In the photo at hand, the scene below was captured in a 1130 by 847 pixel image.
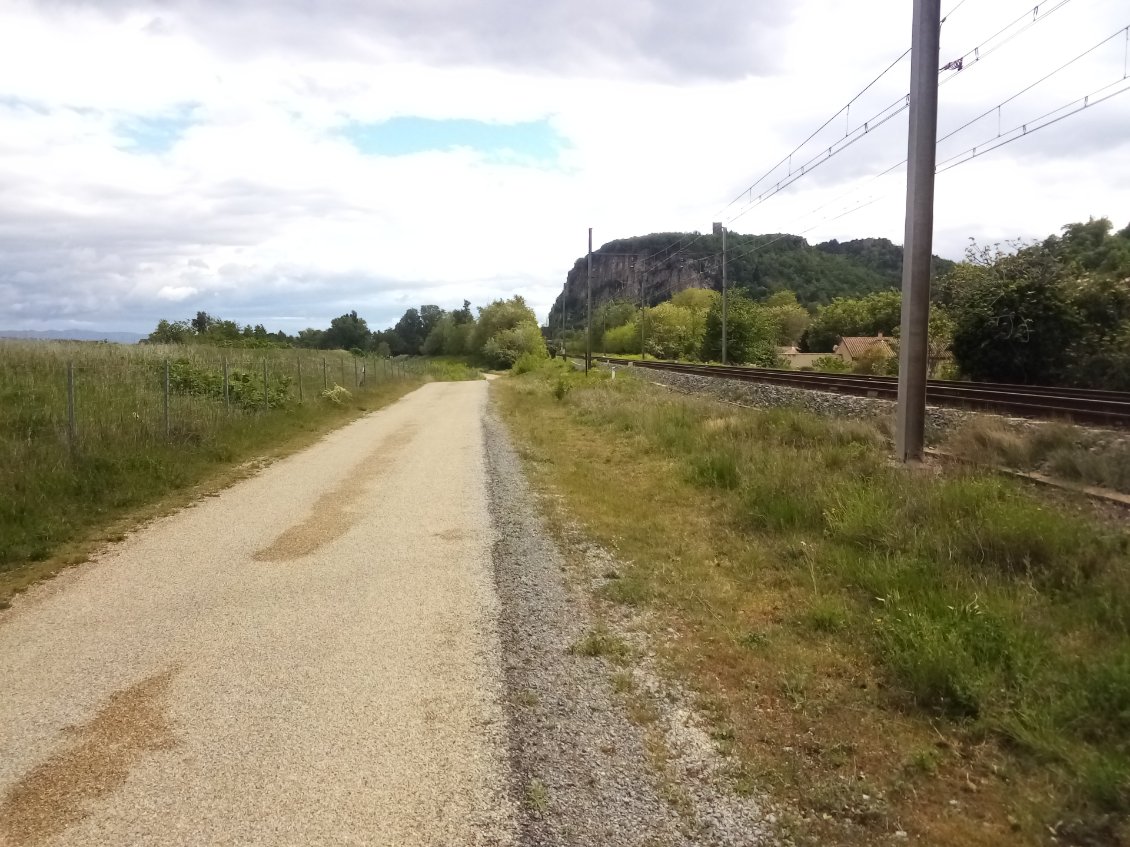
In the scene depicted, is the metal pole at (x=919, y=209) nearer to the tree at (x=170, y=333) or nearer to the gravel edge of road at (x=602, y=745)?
the gravel edge of road at (x=602, y=745)

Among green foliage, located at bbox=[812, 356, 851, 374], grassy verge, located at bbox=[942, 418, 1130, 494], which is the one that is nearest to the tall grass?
grassy verge, located at bbox=[942, 418, 1130, 494]

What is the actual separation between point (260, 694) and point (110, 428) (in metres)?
9.29

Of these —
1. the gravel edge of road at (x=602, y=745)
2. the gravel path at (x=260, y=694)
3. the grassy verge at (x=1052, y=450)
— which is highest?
the grassy verge at (x=1052, y=450)

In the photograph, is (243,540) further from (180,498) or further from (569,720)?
Result: (569,720)

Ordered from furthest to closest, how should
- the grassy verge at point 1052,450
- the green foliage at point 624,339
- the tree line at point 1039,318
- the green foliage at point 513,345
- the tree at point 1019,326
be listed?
the green foliage at point 624,339
the green foliage at point 513,345
the tree at point 1019,326
the tree line at point 1039,318
the grassy verge at point 1052,450

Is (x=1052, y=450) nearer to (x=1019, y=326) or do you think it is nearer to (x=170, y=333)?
(x=1019, y=326)

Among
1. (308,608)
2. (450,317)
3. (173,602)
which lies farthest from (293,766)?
(450,317)

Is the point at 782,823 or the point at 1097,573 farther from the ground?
the point at 1097,573

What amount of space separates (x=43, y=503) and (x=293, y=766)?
6.98 meters

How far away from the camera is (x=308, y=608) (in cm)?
644

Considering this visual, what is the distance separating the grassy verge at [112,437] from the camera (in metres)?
8.79

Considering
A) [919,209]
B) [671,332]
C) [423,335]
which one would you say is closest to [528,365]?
[671,332]

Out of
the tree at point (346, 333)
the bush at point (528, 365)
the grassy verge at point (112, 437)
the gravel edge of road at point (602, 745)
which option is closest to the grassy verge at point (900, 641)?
the gravel edge of road at point (602, 745)

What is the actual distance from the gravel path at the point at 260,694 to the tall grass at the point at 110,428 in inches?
47.2
